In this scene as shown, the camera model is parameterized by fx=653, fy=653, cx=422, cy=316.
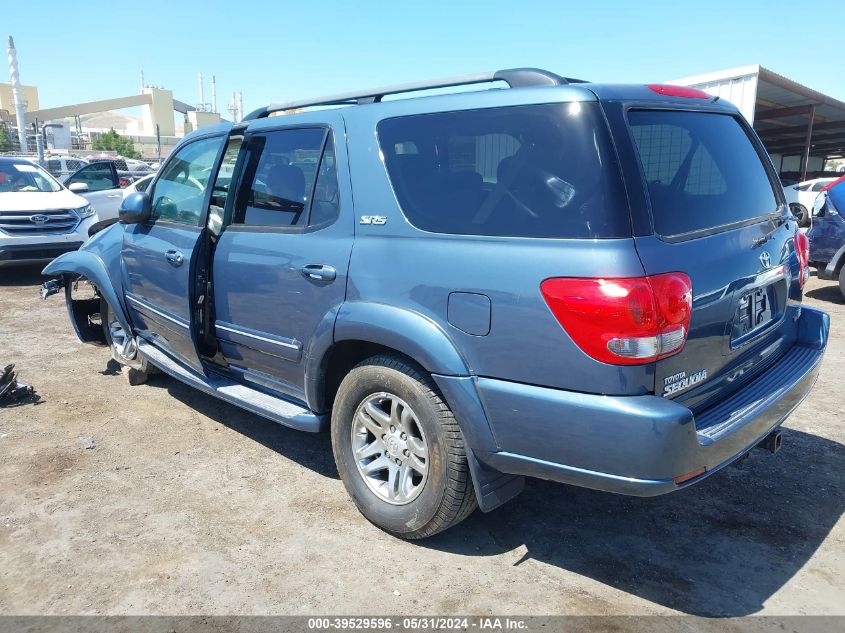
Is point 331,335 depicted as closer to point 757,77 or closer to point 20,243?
point 20,243

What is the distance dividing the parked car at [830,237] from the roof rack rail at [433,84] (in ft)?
23.1

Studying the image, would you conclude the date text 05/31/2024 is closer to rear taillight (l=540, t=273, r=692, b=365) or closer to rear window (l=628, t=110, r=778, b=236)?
rear taillight (l=540, t=273, r=692, b=365)

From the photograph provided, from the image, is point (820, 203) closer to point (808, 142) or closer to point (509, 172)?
point (509, 172)

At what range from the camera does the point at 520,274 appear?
2.44 meters

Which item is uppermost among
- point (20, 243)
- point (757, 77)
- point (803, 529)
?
point (757, 77)

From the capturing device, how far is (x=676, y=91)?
9.44 feet

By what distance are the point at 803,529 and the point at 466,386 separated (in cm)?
192

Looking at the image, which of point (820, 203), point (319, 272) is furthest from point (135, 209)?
point (820, 203)

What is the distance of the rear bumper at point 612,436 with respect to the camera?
2268 mm

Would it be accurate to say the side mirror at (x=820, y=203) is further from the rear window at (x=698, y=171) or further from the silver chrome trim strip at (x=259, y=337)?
the silver chrome trim strip at (x=259, y=337)

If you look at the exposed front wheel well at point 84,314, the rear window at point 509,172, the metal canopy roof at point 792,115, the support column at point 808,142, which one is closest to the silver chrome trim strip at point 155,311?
the exposed front wheel well at point 84,314

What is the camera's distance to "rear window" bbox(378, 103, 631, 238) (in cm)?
236

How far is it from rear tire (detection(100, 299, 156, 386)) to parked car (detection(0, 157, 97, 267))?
494 cm

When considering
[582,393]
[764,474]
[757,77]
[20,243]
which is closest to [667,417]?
[582,393]
